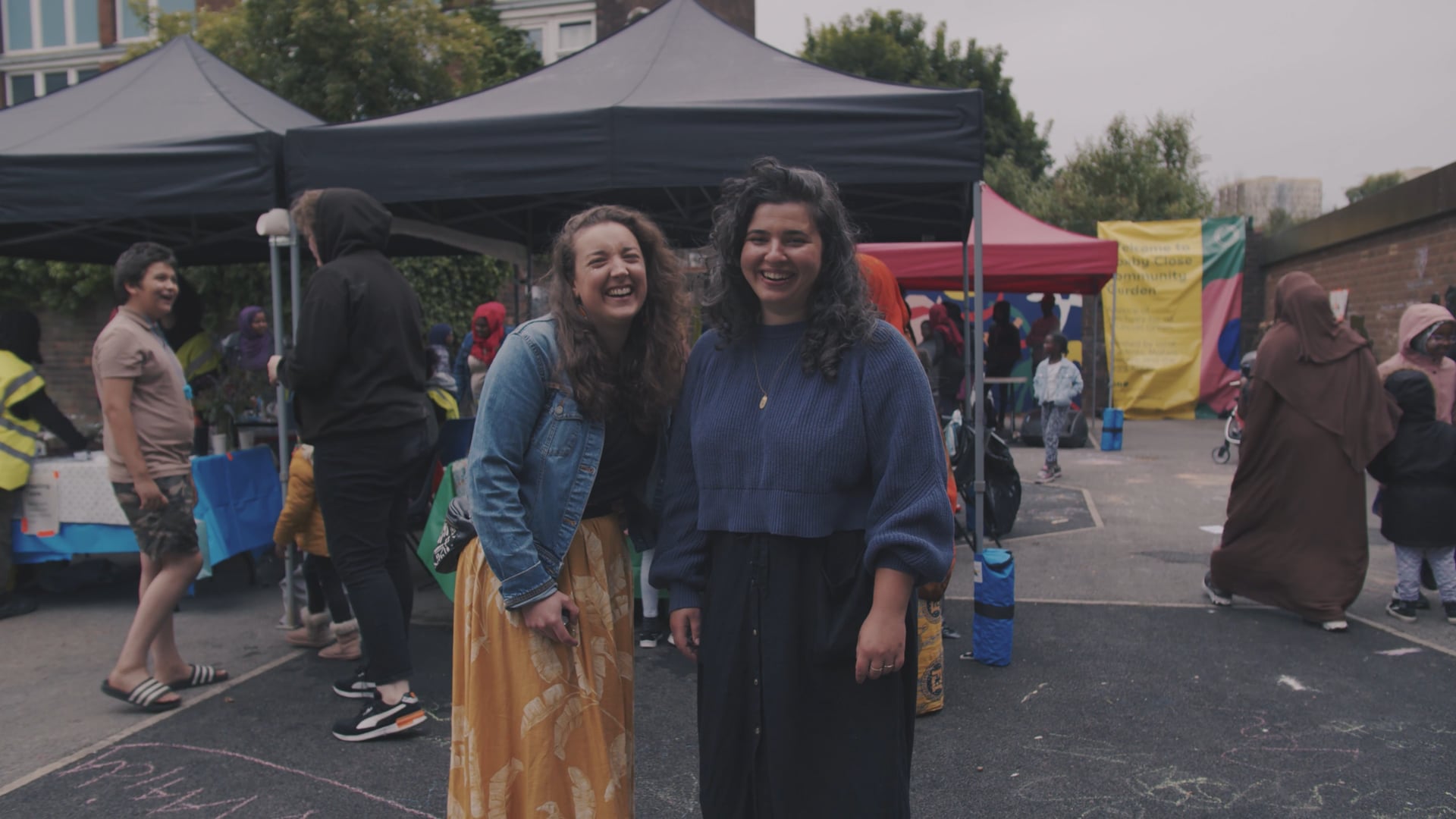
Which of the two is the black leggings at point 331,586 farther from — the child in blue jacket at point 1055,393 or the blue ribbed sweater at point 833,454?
the child in blue jacket at point 1055,393

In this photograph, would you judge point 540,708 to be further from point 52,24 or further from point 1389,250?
point 52,24

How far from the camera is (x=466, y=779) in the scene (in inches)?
82.0

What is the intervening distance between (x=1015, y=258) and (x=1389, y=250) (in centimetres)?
546

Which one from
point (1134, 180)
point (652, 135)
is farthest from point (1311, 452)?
point (1134, 180)

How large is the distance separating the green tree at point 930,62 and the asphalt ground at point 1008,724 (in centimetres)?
2783

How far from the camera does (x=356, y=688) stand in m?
3.78

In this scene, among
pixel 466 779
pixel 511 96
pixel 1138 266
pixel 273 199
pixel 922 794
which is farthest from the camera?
pixel 1138 266

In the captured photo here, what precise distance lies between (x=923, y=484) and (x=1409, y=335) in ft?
14.5

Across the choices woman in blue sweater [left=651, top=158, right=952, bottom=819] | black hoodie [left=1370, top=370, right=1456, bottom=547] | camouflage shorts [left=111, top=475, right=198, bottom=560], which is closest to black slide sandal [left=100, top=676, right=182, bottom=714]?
camouflage shorts [left=111, top=475, right=198, bottom=560]

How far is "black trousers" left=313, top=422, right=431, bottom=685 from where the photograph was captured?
323 cm

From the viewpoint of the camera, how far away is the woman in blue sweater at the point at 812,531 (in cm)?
173

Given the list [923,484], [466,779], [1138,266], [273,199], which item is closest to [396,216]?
[273,199]

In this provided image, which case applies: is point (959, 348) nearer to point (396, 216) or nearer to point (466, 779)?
point (396, 216)

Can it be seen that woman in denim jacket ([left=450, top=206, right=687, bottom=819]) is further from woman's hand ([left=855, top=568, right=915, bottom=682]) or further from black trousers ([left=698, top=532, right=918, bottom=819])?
woman's hand ([left=855, top=568, right=915, bottom=682])
